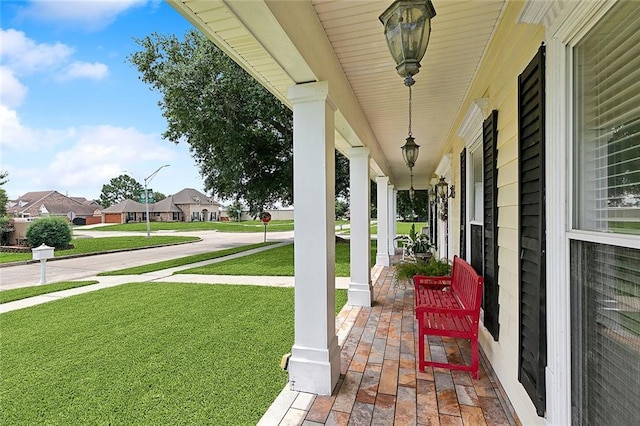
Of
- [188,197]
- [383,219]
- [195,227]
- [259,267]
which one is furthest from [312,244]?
[188,197]

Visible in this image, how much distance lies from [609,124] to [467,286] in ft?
7.20

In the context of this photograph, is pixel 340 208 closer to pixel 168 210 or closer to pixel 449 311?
pixel 168 210

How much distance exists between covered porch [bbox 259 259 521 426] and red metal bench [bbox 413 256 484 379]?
0.16 meters

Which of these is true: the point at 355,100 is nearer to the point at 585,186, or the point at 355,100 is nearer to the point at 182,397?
the point at 585,186

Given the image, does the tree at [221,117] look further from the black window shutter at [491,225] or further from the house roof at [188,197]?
the house roof at [188,197]

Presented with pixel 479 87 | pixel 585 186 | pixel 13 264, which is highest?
pixel 479 87

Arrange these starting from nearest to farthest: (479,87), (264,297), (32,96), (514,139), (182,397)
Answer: (514,139) → (182,397) → (479,87) → (264,297) → (32,96)

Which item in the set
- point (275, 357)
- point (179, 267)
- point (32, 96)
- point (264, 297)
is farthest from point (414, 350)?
point (32, 96)

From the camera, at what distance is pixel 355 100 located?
11.8ft

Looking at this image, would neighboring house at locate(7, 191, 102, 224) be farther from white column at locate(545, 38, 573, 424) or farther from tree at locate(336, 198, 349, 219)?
white column at locate(545, 38, 573, 424)

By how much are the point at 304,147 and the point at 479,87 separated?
70.6 inches

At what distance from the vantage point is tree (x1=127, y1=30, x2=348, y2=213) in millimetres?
9406

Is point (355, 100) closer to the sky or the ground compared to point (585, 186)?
closer to the sky

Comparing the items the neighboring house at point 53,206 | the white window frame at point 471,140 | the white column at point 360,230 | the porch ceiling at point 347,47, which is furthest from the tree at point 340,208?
the neighboring house at point 53,206
